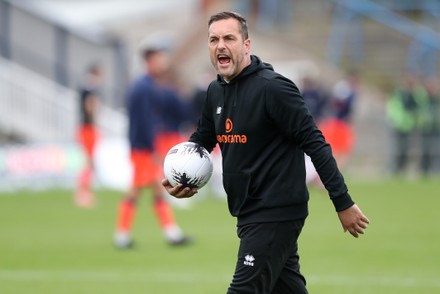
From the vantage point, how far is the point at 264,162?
6.73 m

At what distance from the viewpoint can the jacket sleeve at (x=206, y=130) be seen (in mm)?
7207

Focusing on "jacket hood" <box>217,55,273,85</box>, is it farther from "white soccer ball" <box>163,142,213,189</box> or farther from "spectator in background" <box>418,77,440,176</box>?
"spectator in background" <box>418,77,440,176</box>

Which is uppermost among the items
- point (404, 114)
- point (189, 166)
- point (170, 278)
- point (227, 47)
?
point (404, 114)

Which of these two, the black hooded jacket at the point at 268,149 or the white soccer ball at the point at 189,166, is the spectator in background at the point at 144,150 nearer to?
the white soccer ball at the point at 189,166

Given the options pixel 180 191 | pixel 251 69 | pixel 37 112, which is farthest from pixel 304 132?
pixel 37 112

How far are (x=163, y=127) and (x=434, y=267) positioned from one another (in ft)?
31.1

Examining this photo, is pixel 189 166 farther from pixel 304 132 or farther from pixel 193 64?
pixel 193 64

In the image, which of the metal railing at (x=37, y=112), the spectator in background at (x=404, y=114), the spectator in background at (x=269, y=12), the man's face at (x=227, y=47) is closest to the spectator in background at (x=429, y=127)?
the spectator in background at (x=404, y=114)

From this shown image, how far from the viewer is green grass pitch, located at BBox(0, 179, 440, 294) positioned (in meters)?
10.6

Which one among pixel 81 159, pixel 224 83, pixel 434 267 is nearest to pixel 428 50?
pixel 81 159

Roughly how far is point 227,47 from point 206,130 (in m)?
0.84

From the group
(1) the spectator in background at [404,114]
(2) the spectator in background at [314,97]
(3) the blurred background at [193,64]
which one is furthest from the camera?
(1) the spectator in background at [404,114]

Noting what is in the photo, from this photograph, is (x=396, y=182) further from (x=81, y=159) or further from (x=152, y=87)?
(x=152, y=87)

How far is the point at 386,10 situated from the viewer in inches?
1321
